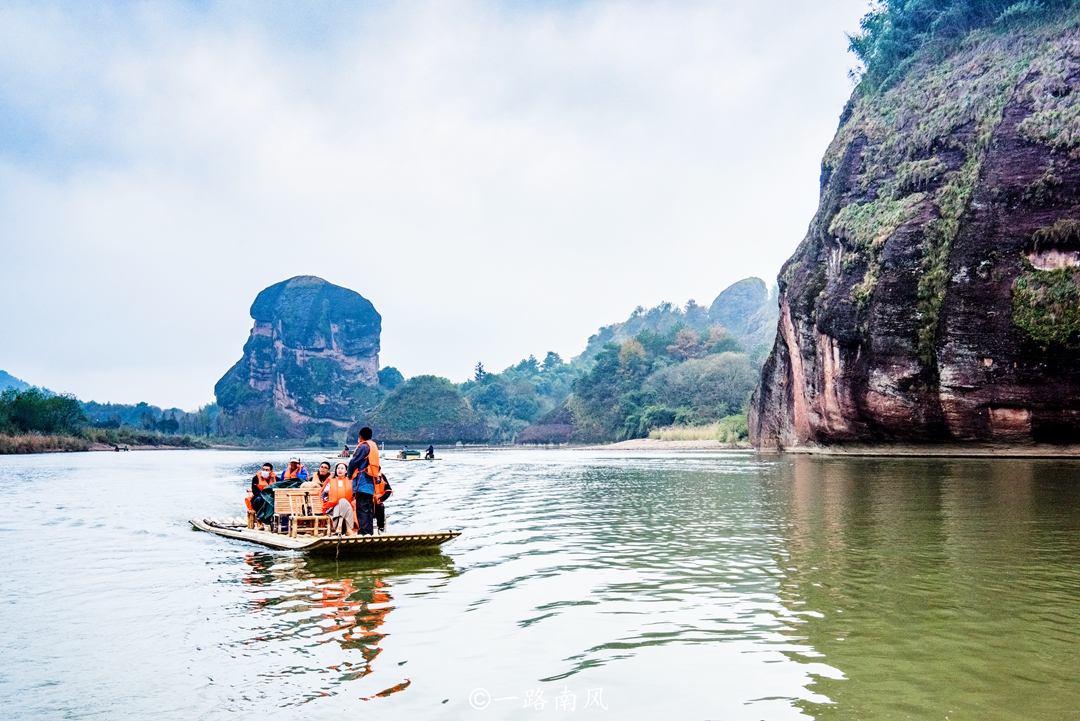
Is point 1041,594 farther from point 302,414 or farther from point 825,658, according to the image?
point 302,414

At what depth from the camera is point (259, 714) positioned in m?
5.75

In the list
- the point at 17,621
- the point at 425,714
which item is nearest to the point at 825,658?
the point at 425,714

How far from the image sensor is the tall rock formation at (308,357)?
164 meters

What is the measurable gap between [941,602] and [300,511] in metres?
10.5

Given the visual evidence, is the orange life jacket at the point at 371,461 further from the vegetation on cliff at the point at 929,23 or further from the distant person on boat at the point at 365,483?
the vegetation on cliff at the point at 929,23

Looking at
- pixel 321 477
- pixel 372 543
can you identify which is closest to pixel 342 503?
pixel 372 543

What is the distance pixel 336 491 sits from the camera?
1338 cm

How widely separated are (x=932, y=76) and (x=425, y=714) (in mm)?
42660

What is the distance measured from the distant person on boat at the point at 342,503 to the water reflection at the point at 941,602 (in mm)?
6435

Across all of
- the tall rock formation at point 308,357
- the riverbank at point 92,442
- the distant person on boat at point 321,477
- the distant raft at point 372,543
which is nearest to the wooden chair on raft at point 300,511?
the distant person on boat at point 321,477

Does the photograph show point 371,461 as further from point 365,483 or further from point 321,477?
point 321,477

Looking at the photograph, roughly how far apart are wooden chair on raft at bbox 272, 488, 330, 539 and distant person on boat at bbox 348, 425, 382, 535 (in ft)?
4.58

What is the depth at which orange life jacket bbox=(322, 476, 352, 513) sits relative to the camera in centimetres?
1323
